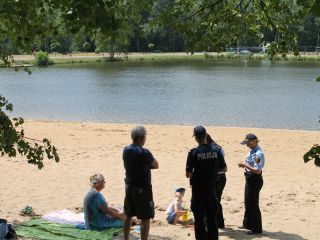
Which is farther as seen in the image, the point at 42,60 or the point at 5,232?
the point at 42,60

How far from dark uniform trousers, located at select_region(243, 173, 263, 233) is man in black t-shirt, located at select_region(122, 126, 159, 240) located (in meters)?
1.72

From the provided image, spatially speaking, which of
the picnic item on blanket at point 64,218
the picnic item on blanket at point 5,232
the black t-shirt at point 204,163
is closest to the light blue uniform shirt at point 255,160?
the black t-shirt at point 204,163

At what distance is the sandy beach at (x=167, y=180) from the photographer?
873cm

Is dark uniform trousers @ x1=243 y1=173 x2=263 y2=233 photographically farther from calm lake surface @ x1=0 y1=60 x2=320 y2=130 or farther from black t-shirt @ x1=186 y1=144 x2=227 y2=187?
calm lake surface @ x1=0 y1=60 x2=320 y2=130

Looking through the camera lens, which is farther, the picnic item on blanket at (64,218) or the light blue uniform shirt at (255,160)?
the picnic item on blanket at (64,218)

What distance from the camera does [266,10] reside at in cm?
683

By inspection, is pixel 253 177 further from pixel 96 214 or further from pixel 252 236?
pixel 96 214

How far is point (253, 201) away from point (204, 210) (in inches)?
50.7

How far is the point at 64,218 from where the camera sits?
841 centimetres

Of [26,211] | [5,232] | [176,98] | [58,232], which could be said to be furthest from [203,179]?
[176,98]

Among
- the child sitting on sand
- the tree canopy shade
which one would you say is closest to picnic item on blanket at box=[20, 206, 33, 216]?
the child sitting on sand

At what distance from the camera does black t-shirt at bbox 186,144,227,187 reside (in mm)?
6281

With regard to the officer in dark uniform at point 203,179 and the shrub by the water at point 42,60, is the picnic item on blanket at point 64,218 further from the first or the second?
the shrub by the water at point 42,60

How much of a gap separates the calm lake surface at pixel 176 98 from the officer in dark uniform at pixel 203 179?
18171 millimetres
